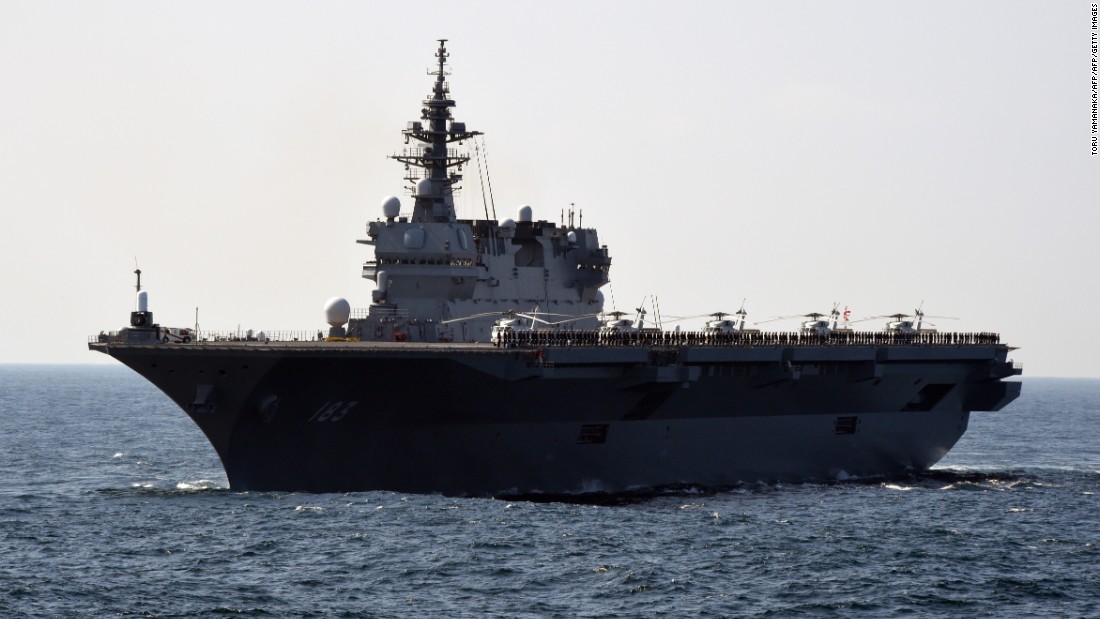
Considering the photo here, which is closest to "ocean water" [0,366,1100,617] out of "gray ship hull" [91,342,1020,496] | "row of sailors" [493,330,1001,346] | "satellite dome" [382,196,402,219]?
"gray ship hull" [91,342,1020,496]

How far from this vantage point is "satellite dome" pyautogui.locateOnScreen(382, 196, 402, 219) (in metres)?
36.9

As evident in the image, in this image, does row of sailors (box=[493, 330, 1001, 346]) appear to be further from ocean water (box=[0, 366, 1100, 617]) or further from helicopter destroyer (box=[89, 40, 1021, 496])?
ocean water (box=[0, 366, 1100, 617])

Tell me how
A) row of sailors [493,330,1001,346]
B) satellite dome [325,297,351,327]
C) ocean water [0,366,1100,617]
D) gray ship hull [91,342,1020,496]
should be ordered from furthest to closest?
satellite dome [325,297,351,327] < row of sailors [493,330,1001,346] < gray ship hull [91,342,1020,496] < ocean water [0,366,1100,617]

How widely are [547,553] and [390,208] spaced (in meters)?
13.5

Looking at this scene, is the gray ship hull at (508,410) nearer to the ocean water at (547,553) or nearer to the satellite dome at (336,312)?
the ocean water at (547,553)

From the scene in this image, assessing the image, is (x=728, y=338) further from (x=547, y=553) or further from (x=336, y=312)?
(x=547, y=553)

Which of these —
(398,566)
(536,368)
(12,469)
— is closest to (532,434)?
(536,368)

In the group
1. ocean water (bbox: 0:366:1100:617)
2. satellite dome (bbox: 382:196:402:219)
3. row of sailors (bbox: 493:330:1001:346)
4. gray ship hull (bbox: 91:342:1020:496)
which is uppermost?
satellite dome (bbox: 382:196:402:219)

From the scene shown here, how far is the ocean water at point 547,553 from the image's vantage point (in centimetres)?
2223

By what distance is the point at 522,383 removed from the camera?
103 ft

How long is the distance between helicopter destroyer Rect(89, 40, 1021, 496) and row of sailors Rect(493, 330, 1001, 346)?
0.19ft

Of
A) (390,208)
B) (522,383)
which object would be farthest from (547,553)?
(390,208)

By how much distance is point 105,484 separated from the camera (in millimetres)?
37688

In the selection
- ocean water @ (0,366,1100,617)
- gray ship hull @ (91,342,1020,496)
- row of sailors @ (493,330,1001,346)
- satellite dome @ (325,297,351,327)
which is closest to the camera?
ocean water @ (0,366,1100,617)
